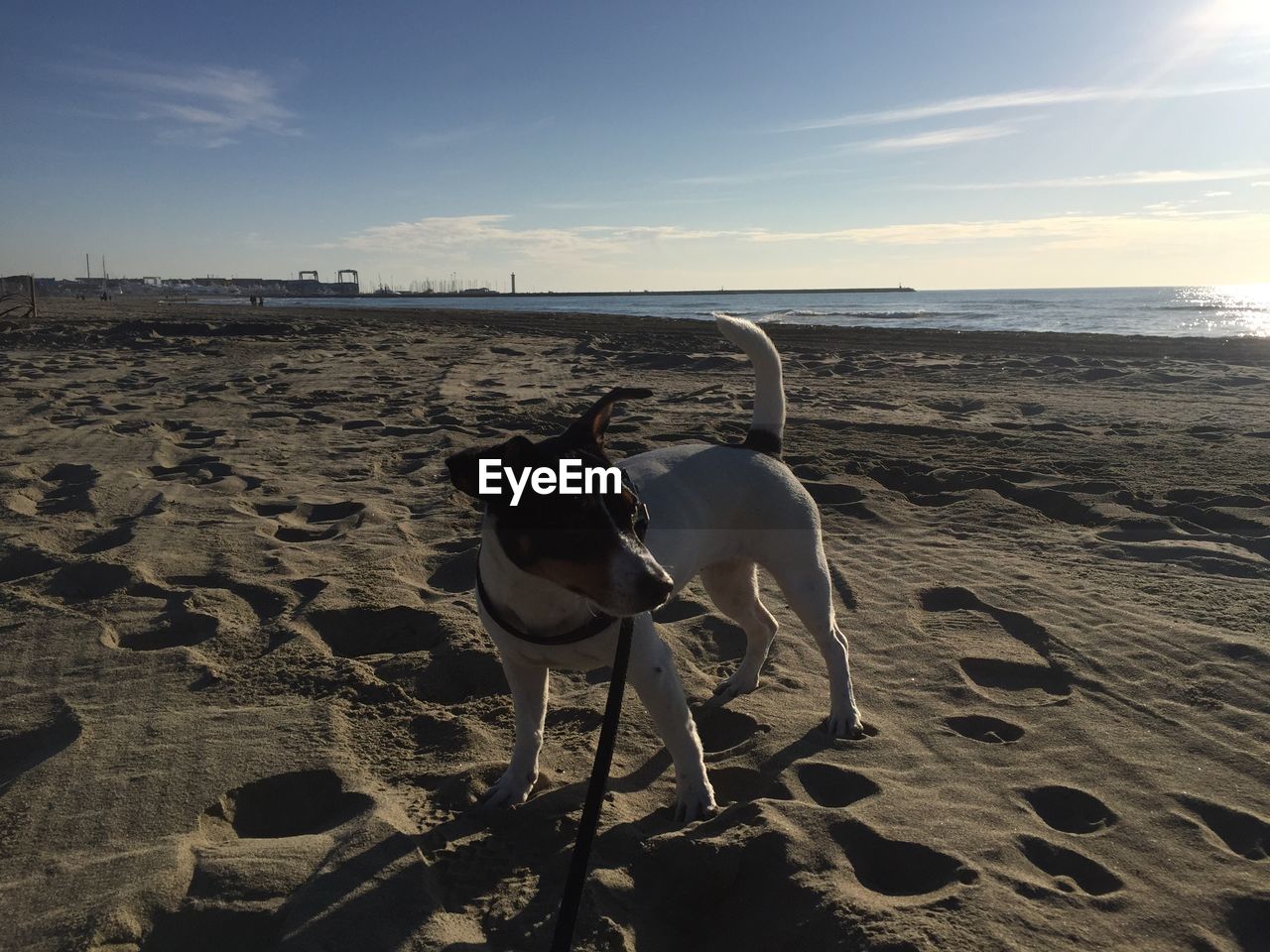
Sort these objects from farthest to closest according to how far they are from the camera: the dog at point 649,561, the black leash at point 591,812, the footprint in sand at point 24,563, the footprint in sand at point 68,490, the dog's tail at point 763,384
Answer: the footprint in sand at point 68,490 → the footprint in sand at point 24,563 → the dog's tail at point 763,384 → the dog at point 649,561 → the black leash at point 591,812

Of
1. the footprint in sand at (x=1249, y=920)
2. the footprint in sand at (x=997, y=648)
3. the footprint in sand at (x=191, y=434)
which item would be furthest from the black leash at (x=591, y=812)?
the footprint in sand at (x=191, y=434)

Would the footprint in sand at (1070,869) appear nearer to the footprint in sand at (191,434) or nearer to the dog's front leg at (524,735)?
the dog's front leg at (524,735)

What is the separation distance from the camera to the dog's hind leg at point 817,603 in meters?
3.46

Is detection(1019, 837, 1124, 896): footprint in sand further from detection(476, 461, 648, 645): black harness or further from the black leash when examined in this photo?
detection(476, 461, 648, 645): black harness

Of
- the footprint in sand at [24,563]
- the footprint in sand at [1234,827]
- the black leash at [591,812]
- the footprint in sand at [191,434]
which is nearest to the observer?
the black leash at [591,812]

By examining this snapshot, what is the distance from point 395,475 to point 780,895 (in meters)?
5.51

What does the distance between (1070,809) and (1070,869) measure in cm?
36

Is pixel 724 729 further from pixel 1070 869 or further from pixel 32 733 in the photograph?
pixel 32 733

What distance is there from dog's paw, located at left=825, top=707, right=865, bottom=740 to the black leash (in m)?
1.27

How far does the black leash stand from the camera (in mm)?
2010

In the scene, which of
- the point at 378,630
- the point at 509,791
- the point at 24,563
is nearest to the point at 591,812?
the point at 509,791

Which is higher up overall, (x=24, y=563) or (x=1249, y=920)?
(x=24, y=563)
